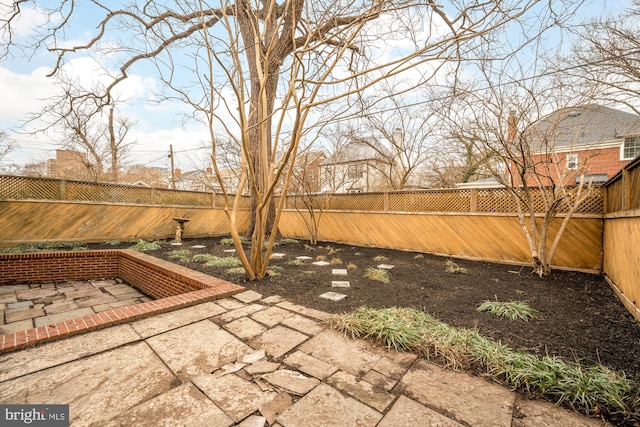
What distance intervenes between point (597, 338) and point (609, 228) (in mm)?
2784

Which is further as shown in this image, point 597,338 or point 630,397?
point 597,338

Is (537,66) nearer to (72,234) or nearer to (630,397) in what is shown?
(630,397)

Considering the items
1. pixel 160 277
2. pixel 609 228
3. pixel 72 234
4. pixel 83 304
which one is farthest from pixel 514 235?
pixel 72 234

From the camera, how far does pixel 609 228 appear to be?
380cm

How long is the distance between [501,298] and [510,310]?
20.9 inches

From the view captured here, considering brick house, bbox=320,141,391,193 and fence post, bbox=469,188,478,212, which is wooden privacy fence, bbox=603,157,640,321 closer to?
fence post, bbox=469,188,478,212

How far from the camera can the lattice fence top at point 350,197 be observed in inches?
203

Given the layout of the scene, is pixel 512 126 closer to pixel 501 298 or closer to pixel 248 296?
pixel 501 298

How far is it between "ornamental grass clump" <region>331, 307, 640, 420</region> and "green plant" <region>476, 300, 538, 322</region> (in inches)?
28.8

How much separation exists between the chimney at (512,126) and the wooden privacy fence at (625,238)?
1.26 meters

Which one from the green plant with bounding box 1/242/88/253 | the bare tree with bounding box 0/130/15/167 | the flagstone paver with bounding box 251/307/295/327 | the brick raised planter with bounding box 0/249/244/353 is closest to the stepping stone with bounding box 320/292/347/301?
the flagstone paver with bounding box 251/307/295/327

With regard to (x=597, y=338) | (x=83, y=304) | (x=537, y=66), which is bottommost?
(x=83, y=304)

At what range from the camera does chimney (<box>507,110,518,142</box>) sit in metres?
3.83

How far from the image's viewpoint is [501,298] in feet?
10.0
